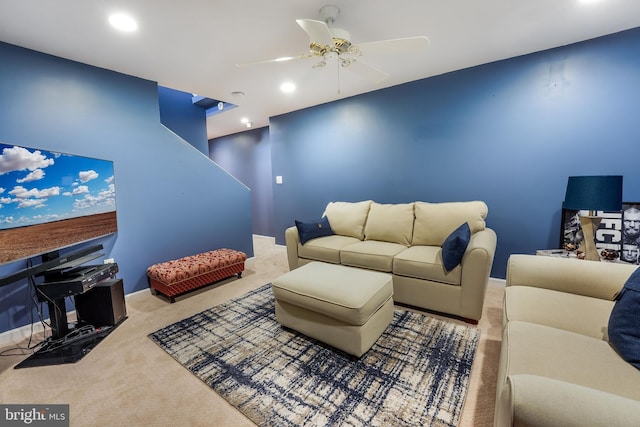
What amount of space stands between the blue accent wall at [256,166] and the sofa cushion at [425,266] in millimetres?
3542

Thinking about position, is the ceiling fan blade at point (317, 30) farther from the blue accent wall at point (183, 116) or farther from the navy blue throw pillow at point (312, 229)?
the blue accent wall at point (183, 116)

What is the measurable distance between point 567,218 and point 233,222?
3.92 meters

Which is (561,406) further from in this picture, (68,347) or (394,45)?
(68,347)

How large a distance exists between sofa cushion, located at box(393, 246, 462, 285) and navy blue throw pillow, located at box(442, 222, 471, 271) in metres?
0.06

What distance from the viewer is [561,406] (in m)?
0.67

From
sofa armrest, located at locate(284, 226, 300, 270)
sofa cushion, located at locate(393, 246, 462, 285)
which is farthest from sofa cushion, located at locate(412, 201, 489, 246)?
sofa armrest, located at locate(284, 226, 300, 270)

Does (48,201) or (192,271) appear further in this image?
(192,271)

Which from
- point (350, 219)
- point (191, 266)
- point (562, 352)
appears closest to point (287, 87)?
point (350, 219)

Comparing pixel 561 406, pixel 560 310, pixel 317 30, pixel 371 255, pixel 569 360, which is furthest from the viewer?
pixel 371 255

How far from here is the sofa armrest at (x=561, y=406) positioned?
2.06 ft

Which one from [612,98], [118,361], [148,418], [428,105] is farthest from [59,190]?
[612,98]

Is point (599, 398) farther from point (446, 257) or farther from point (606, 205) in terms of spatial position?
point (606, 205)

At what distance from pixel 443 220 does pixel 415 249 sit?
43 cm

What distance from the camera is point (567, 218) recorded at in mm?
2551
